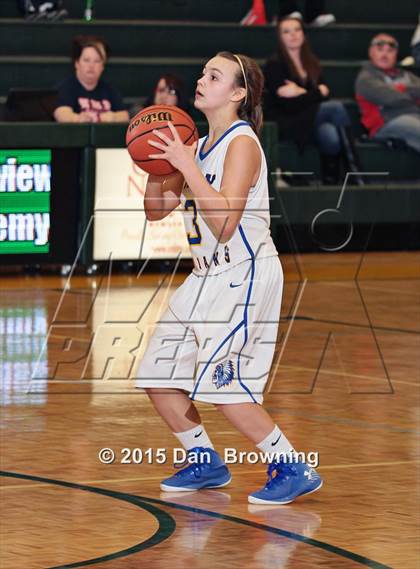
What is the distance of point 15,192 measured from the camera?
12.6 metres

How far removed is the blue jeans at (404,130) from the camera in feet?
54.4

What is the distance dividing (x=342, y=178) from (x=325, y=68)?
6.63 feet

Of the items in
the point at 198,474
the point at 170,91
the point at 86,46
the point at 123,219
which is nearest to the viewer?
the point at 198,474

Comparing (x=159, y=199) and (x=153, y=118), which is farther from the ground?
(x=153, y=118)

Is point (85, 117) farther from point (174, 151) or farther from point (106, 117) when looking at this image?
point (174, 151)

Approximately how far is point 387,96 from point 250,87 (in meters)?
10.6

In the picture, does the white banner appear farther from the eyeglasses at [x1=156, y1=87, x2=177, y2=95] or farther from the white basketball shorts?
the white basketball shorts

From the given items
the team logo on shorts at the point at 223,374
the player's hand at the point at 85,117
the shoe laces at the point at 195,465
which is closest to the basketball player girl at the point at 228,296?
the team logo on shorts at the point at 223,374

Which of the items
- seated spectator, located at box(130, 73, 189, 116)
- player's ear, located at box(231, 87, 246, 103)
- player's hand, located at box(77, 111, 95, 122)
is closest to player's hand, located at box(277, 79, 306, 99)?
seated spectator, located at box(130, 73, 189, 116)

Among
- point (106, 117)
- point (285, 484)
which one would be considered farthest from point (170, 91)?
point (285, 484)

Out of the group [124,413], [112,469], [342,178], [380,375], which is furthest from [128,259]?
[112,469]

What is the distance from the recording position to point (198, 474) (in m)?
A: 6.21

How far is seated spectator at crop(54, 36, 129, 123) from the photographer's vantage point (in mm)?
13578

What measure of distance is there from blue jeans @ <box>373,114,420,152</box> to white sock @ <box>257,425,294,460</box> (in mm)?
10969
